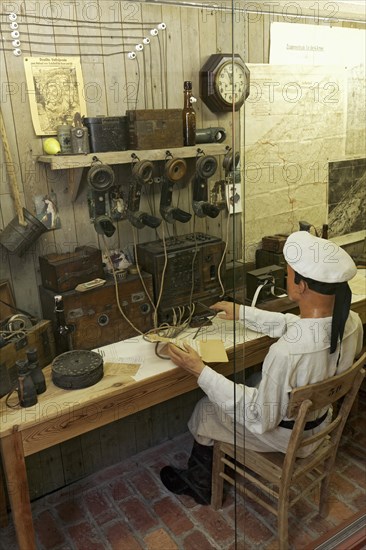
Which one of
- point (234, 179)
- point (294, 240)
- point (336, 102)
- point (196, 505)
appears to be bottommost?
point (196, 505)

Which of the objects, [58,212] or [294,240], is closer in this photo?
[294,240]

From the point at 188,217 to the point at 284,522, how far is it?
127 centimetres

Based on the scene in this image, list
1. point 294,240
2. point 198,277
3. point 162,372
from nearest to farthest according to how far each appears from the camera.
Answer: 1. point 294,240
2. point 162,372
3. point 198,277

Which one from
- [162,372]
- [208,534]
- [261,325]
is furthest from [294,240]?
[208,534]

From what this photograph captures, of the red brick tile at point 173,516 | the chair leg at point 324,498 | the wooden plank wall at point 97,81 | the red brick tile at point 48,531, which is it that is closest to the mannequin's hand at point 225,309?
the wooden plank wall at point 97,81

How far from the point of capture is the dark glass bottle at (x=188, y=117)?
7.05ft

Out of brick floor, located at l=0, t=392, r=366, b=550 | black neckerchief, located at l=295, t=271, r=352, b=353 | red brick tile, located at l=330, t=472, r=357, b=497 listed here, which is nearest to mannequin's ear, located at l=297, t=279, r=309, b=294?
black neckerchief, located at l=295, t=271, r=352, b=353

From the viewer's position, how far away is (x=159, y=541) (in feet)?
6.81

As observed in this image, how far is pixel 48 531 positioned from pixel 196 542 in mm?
622

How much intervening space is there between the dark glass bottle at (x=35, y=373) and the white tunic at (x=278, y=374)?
562mm

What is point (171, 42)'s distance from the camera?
208cm

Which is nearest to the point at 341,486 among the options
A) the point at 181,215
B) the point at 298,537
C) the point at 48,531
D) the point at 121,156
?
the point at 298,537

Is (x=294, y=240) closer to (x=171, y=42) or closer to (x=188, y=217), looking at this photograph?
(x=188, y=217)

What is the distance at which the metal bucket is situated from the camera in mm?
1918
